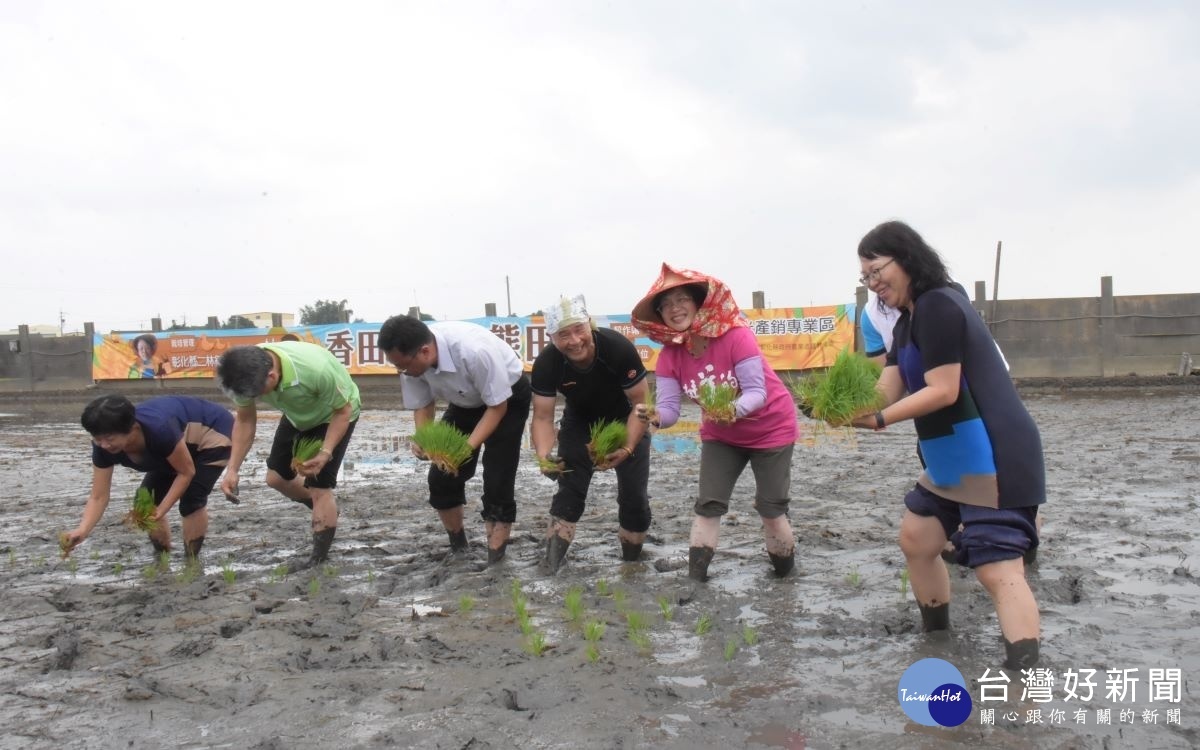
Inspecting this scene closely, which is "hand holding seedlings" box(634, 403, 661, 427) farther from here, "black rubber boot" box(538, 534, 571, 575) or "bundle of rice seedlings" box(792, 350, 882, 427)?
"black rubber boot" box(538, 534, 571, 575)

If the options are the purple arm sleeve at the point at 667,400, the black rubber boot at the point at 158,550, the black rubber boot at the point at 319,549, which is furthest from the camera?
the black rubber boot at the point at 158,550

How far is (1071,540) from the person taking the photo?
5.71 m

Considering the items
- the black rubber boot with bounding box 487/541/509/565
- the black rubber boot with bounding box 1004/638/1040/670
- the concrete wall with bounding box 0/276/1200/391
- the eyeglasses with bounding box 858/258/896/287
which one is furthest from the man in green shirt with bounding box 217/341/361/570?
the concrete wall with bounding box 0/276/1200/391

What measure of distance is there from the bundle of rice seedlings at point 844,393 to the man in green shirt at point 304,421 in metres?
2.97

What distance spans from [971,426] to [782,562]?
1968 mm

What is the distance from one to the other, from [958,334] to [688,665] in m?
1.66

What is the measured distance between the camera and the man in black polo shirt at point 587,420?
17.5ft

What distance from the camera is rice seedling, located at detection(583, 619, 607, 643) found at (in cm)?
409

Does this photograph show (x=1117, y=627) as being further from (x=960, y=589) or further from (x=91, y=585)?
(x=91, y=585)

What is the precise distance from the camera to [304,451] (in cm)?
561

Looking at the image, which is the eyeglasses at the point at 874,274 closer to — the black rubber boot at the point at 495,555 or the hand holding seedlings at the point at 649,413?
the hand holding seedlings at the point at 649,413

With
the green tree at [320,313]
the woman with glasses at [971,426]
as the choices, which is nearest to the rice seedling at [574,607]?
the woman with glasses at [971,426]

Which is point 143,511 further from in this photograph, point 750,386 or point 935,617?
point 935,617

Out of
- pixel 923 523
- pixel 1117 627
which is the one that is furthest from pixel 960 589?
pixel 923 523
